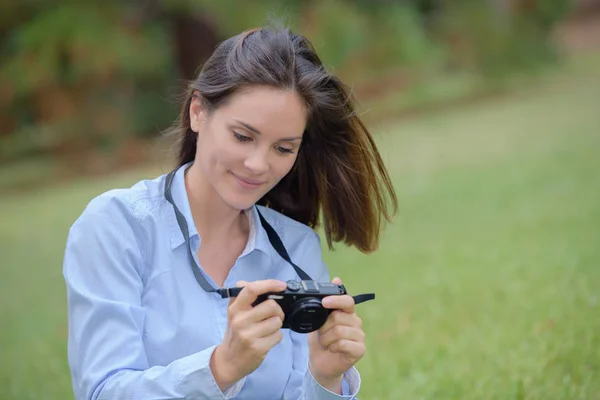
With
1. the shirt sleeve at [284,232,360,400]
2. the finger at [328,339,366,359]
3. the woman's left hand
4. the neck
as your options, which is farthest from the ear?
the finger at [328,339,366,359]

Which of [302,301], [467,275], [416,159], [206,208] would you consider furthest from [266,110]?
[416,159]

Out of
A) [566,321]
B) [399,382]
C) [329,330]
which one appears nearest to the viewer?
[329,330]

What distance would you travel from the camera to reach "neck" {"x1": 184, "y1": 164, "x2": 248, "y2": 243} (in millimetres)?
2139

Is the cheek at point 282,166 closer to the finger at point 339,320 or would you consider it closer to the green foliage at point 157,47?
the finger at point 339,320

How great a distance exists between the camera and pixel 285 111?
201 cm

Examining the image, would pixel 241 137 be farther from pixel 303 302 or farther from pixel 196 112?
pixel 303 302

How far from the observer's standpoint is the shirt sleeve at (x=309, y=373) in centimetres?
193

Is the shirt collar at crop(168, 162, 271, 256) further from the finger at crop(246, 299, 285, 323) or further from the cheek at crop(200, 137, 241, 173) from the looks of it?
the finger at crop(246, 299, 285, 323)

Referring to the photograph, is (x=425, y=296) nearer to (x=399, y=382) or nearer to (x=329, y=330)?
(x=399, y=382)

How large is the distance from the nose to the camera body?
35cm

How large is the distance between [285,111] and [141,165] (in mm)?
8911

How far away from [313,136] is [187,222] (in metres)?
0.49

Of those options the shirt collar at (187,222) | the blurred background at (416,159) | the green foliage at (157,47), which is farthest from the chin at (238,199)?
the green foliage at (157,47)

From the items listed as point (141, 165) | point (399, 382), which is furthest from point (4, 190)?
point (399, 382)
